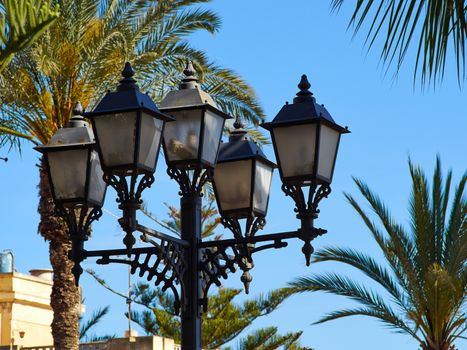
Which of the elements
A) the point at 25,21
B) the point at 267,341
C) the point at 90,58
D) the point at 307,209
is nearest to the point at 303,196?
the point at 307,209

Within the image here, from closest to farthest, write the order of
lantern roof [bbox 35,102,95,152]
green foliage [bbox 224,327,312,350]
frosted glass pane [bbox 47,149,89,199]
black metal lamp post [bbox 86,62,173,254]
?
black metal lamp post [bbox 86,62,173,254], frosted glass pane [bbox 47,149,89,199], lantern roof [bbox 35,102,95,152], green foliage [bbox 224,327,312,350]

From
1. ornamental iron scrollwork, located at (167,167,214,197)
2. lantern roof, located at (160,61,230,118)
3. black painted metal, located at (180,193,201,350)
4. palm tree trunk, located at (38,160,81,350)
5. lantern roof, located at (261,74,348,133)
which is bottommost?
black painted metal, located at (180,193,201,350)

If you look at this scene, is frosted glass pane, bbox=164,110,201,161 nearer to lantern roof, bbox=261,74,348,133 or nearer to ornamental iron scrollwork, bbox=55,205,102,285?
lantern roof, bbox=261,74,348,133

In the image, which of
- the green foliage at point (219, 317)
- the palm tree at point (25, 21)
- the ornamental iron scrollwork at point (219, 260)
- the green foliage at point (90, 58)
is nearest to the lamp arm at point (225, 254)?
the ornamental iron scrollwork at point (219, 260)

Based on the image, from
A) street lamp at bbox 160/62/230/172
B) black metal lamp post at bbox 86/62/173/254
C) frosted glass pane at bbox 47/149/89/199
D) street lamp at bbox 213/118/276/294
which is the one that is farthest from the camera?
street lamp at bbox 213/118/276/294

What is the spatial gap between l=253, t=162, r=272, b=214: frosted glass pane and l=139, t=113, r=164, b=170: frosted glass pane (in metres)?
1.12

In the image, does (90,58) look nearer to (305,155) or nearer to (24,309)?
(305,155)

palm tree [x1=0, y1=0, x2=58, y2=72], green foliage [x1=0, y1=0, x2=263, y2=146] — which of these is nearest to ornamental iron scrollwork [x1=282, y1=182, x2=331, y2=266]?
palm tree [x1=0, y1=0, x2=58, y2=72]

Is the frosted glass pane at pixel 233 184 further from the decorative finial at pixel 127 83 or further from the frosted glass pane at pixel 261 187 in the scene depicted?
the decorative finial at pixel 127 83

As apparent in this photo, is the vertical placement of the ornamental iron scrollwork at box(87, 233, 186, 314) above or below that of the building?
below

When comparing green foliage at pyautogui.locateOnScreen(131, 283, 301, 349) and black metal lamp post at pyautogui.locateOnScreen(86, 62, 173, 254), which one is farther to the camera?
green foliage at pyautogui.locateOnScreen(131, 283, 301, 349)

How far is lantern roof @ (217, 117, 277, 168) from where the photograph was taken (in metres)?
7.51

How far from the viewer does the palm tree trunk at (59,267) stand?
17969mm

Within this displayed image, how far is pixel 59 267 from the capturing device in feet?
59.2
